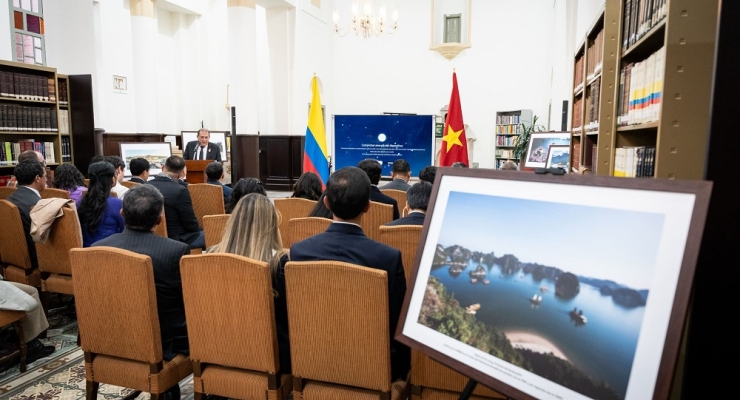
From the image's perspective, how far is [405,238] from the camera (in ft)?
7.96

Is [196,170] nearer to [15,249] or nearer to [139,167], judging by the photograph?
[139,167]

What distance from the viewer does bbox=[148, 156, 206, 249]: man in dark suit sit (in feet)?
13.5

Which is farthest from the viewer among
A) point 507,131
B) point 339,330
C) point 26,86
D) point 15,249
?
point 507,131

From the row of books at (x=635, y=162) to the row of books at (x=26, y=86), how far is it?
20.4 feet

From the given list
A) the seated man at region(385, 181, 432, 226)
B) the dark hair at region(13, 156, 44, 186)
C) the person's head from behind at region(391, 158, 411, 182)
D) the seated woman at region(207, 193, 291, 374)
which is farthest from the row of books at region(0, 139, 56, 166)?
the seated man at region(385, 181, 432, 226)

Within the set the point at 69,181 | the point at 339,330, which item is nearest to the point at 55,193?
the point at 69,181

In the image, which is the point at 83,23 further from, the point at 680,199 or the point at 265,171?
the point at 680,199

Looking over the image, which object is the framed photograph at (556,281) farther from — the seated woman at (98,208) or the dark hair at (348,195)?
the seated woman at (98,208)

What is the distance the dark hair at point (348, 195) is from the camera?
6.20ft

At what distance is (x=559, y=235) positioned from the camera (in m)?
1.04

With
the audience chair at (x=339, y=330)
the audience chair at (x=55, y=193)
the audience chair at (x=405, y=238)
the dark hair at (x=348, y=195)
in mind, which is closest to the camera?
the audience chair at (x=339, y=330)

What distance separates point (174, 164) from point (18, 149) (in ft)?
8.28

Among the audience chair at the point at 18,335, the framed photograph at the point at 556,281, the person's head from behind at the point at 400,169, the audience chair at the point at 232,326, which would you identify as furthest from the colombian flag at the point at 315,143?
the framed photograph at the point at 556,281

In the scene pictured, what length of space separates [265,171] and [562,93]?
665cm
